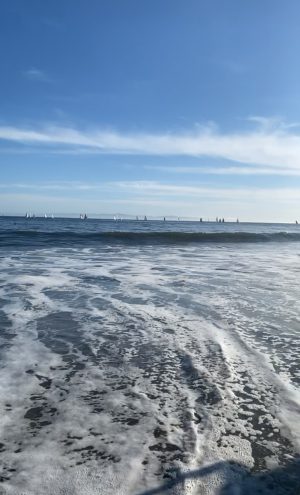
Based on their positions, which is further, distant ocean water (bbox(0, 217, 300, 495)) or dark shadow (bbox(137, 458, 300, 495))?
distant ocean water (bbox(0, 217, 300, 495))

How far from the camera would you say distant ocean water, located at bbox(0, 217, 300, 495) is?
8.70 feet

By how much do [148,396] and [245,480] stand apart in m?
1.37

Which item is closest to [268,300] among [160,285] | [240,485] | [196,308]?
[196,308]

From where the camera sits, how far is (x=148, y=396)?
12.4ft

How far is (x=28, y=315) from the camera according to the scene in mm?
6961

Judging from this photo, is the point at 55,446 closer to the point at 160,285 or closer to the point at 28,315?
the point at 28,315

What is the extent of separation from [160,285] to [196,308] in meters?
2.81

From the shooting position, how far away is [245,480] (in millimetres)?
2598

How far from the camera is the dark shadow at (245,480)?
98.2 inches

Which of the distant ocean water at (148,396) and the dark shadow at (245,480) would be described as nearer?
→ the dark shadow at (245,480)

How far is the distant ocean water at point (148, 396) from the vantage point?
2.65 meters

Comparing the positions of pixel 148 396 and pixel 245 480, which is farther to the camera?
pixel 148 396

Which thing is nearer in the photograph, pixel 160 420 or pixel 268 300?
pixel 160 420

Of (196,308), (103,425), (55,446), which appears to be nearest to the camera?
(55,446)
